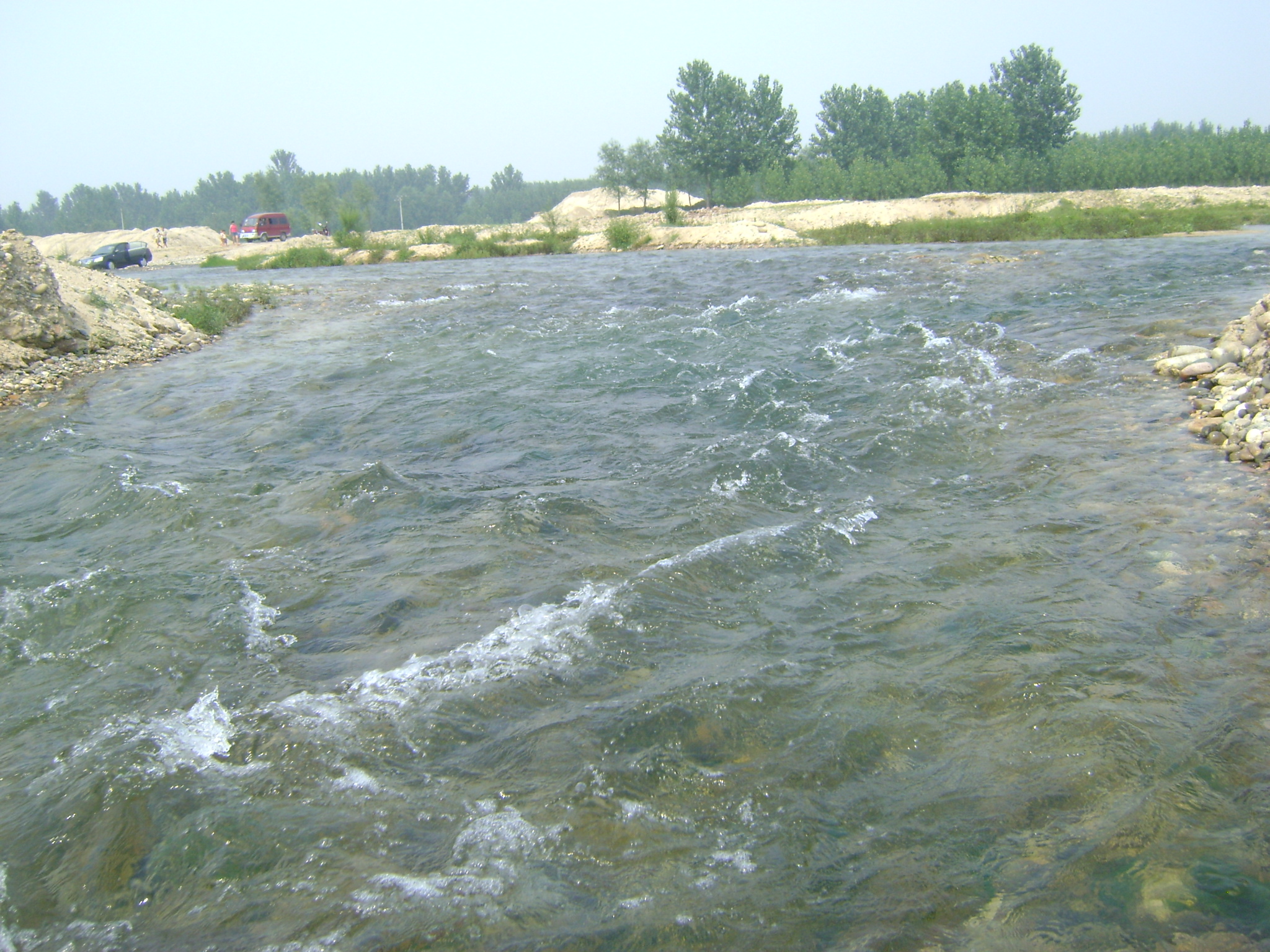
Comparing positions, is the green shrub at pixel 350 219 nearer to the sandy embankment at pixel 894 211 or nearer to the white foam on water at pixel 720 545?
the sandy embankment at pixel 894 211

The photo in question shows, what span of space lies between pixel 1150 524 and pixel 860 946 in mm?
4102

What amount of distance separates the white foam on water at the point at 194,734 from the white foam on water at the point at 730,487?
12.3 ft

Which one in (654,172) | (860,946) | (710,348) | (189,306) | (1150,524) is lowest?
(860,946)

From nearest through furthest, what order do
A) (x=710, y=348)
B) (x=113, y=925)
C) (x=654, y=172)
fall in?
(x=113, y=925), (x=710, y=348), (x=654, y=172)

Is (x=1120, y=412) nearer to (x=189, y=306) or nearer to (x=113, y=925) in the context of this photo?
(x=113, y=925)

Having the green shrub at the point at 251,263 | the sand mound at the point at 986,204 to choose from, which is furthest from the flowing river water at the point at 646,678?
the green shrub at the point at 251,263

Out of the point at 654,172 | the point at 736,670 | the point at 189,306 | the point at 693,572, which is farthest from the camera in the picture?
the point at 654,172

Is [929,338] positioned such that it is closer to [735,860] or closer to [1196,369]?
[1196,369]

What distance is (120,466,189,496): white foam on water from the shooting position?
671cm

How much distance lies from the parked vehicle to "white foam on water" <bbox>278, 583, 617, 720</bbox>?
3586cm

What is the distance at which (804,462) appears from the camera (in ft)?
22.2

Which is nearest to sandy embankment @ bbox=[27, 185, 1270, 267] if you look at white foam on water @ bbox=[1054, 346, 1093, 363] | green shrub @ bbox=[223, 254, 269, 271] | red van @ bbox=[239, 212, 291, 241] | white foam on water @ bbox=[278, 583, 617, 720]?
green shrub @ bbox=[223, 254, 269, 271]

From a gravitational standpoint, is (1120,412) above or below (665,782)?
above

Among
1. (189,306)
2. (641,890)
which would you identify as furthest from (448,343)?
(641,890)
